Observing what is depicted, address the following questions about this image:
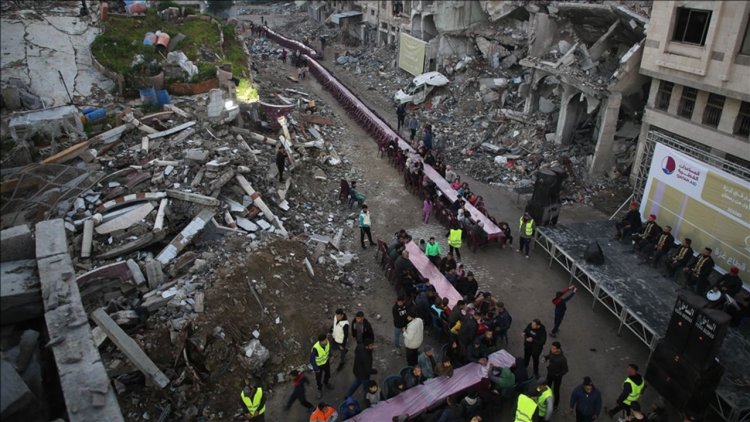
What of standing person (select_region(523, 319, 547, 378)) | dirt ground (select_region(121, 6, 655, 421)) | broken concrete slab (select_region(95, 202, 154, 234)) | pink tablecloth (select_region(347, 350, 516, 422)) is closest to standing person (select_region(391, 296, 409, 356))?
dirt ground (select_region(121, 6, 655, 421))

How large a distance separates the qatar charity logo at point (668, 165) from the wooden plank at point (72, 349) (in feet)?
45.4

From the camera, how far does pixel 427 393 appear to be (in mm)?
8891

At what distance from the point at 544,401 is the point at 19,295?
310 inches

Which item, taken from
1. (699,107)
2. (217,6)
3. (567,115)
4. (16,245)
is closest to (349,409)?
(16,245)

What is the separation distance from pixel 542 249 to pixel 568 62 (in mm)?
9671

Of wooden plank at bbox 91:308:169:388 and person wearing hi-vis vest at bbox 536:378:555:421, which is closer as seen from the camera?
person wearing hi-vis vest at bbox 536:378:555:421

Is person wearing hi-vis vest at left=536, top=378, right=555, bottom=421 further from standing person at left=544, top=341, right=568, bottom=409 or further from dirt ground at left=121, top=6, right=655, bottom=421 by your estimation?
dirt ground at left=121, top=6, right=655, bottom=421

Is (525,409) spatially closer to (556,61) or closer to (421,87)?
(556,61)

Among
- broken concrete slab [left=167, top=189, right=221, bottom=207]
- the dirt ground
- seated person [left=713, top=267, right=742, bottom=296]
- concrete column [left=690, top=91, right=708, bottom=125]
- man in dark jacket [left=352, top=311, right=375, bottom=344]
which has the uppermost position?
concrete column [left=690, top=91, right=708, bottom=125]

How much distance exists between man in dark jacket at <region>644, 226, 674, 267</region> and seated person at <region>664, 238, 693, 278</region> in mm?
329

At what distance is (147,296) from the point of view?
10703 millimetres

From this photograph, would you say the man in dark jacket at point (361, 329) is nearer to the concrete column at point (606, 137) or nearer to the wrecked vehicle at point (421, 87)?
the concrete column at point (606, 137)

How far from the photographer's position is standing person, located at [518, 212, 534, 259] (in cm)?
1420

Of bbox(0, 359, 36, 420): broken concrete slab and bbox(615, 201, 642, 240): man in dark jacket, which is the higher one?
bbox(0, 359, 36, 420): broken concrete slab
